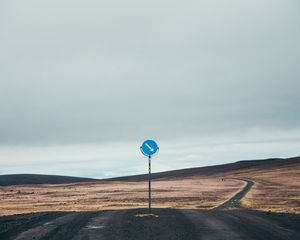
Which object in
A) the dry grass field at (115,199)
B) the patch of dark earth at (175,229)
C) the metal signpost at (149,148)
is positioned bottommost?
the patch of dark earth at (175,229)

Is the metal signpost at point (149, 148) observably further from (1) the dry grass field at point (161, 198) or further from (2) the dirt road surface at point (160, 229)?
(1) the dry grass field at point (161, 198)

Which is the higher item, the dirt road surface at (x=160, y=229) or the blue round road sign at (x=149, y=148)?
the blue round road sign at (x=149, y=148)

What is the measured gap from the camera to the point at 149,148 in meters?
21.8

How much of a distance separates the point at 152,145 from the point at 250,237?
8.87 m

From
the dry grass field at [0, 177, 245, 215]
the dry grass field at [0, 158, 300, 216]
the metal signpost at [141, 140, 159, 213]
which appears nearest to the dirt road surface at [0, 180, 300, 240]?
the metal signpost at [141, 140, 159, 213]

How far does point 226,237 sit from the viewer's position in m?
13.9

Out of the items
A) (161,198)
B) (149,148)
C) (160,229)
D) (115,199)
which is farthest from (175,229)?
(115,199)

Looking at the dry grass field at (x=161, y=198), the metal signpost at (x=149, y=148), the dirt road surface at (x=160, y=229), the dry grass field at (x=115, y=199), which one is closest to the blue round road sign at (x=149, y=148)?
the metal signpost at (x=149, y=148)

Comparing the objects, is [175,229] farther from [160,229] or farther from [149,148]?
[149,148]

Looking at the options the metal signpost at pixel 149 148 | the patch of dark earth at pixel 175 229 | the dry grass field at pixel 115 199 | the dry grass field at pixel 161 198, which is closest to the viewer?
the patch of dark earth at pixel 175 229

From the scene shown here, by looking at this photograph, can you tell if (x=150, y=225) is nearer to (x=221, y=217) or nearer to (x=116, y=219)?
(x=116, y=219)

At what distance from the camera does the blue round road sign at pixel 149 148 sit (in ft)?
71.1

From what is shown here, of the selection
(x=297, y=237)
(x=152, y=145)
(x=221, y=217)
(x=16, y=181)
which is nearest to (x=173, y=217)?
(x=221, y=217)

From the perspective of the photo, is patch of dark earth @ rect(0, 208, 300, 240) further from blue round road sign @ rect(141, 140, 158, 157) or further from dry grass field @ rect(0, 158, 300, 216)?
dry grass field @ rect(0, 158, 300, 216)
